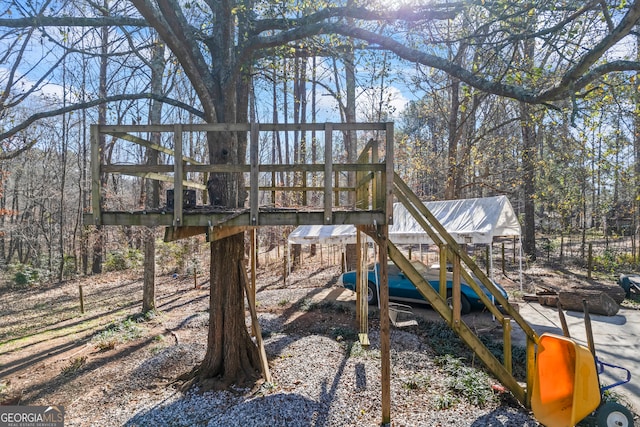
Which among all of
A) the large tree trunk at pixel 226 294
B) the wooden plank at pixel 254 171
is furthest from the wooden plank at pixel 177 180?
the large tree trunk at pixel 226 294

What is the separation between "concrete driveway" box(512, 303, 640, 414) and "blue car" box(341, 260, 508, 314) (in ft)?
3.42

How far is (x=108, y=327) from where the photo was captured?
8.86m

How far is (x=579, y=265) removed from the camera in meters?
15.3

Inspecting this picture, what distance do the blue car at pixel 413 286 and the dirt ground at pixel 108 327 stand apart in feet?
1.90

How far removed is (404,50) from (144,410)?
262 inches

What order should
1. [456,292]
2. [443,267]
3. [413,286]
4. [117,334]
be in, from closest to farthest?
[456,292] → [443,267] → [117,334] → [413,286]

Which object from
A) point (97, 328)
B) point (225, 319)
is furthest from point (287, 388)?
point (97, 328)

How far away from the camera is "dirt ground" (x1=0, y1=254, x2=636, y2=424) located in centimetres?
578

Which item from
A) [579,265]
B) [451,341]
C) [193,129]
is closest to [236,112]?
[193,129]

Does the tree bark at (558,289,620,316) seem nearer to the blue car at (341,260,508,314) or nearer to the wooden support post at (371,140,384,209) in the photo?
the blue car at (341,260,508,314)

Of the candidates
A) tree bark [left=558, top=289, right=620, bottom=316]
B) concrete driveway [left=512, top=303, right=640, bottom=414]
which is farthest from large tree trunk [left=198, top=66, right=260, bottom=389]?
tree bark [left=558, top=289, right=620, bottom=316]

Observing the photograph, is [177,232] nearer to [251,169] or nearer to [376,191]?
[251,169]

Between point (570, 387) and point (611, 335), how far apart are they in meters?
4.69

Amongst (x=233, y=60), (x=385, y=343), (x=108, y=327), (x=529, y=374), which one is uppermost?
(x=233, y=60)
